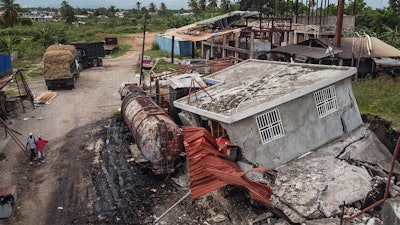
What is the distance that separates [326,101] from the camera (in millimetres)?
14203

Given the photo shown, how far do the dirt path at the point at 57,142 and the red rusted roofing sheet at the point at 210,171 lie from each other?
5.15 meters

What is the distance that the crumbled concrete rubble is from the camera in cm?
1054

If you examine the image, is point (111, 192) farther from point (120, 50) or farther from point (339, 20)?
point (120, 50)

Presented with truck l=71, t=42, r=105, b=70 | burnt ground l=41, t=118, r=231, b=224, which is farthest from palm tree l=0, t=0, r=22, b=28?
burnt ground l=41, t=118, r=231, b=224

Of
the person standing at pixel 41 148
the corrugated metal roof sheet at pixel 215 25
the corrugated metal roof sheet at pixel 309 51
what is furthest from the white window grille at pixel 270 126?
the corrugated metal roof sheet at pixel 215 25

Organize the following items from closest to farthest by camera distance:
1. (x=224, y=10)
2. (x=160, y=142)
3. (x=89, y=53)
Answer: (x=160, y=142), (x=89, y=53), (x=224, y=10)

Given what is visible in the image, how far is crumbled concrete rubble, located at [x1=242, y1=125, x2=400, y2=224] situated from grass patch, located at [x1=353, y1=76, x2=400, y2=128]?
6.44 ft

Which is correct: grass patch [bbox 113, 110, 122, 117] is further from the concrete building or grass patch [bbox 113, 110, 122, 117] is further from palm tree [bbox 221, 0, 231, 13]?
palm tree [bbox 221, 0, 231, 13]

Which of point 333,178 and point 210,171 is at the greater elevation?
point 210,171

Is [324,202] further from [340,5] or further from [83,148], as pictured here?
[340,5]

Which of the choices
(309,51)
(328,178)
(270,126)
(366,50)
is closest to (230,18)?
(309,51)

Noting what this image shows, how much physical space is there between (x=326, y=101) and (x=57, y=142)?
13563 millimetres

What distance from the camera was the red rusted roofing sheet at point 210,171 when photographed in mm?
10641

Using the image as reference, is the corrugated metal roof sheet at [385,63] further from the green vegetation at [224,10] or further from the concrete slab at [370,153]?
the concrete slab at [370,153]
